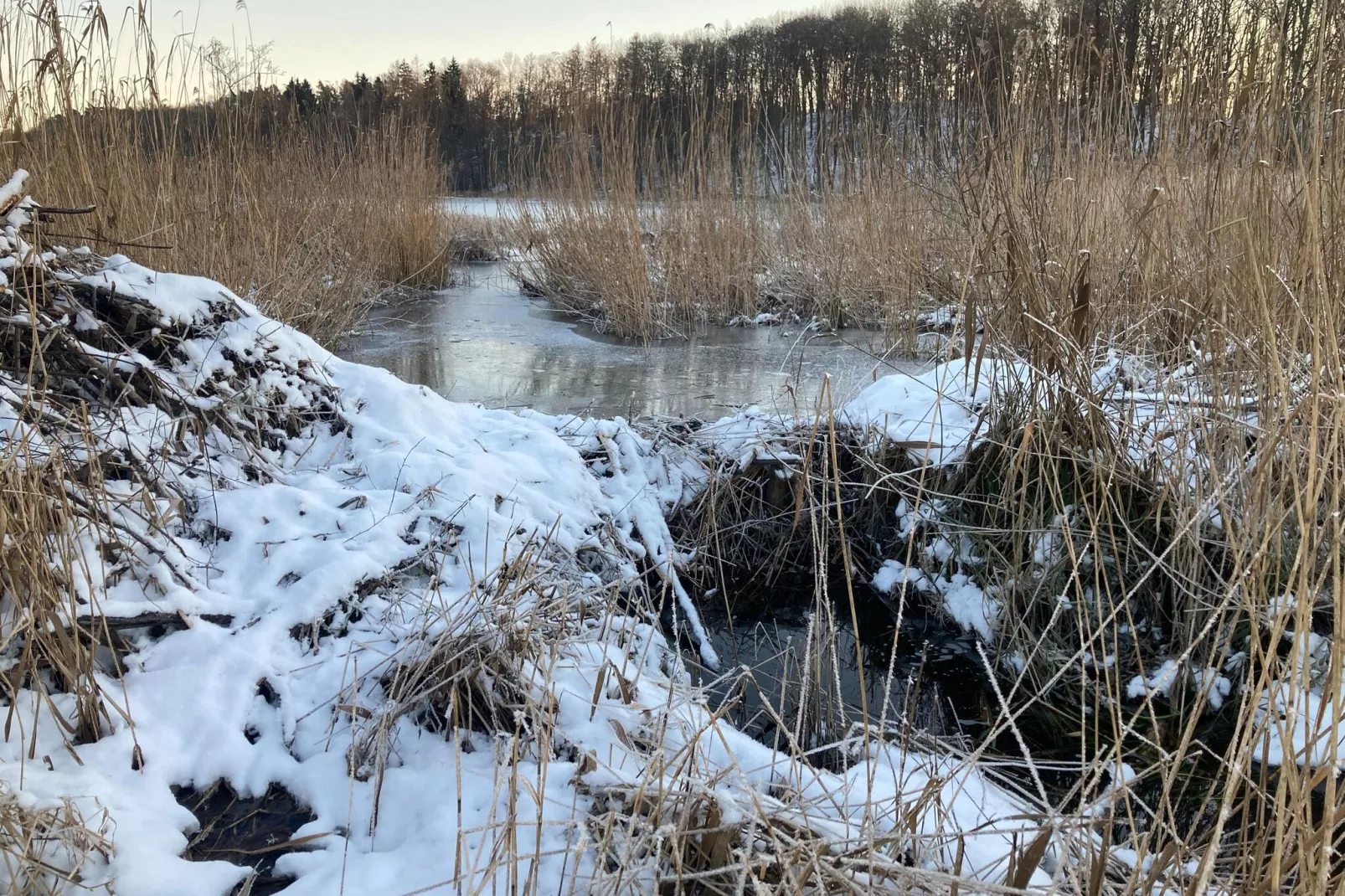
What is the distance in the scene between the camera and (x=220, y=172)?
3.95 meters

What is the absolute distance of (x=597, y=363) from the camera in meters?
5.18

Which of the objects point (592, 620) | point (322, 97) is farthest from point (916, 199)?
point (322, 97)

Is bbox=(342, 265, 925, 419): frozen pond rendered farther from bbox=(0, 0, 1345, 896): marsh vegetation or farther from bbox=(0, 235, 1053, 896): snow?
bbox=(0, 235, 1053, 896): snow

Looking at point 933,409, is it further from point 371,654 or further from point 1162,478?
point 371,654

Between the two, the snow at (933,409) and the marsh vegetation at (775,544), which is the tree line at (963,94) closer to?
the marsh vegetation at (775,544)

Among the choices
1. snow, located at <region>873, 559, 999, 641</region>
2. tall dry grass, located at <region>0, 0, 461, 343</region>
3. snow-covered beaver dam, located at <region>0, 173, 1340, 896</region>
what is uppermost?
tall dry grass, located at <region>0, 0, 461, 343</region>

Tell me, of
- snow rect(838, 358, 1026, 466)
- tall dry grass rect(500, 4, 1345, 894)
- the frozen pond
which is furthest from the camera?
the frozen pond

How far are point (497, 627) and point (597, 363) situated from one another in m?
3.60

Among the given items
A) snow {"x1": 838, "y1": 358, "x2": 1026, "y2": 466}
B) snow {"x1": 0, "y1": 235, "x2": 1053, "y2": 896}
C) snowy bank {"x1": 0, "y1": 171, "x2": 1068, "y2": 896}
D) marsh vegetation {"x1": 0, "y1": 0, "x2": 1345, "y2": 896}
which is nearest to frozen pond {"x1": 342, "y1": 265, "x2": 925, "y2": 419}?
snow {"x1": 838, "y1": 358, "x2": 1026, "y2": 466}

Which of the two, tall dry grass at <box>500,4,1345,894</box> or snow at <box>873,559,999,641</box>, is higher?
tall dry grass at <box>500,4,1345,894</box>

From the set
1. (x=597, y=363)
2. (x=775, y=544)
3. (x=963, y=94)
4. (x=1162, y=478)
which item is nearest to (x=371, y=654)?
(x=775, y=544)

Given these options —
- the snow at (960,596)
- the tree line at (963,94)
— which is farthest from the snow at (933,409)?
the tree line at (963,94)

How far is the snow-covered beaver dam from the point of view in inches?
49.1

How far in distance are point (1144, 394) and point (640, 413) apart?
2.03 m
